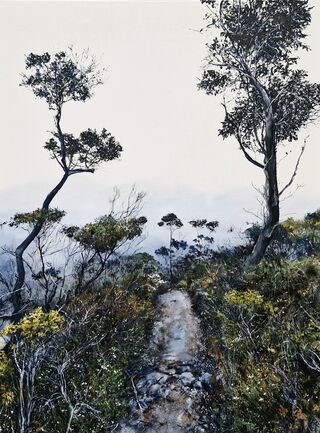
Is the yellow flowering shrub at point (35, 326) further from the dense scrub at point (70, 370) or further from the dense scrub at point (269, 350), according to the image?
the dense scrub at point (269, 350)

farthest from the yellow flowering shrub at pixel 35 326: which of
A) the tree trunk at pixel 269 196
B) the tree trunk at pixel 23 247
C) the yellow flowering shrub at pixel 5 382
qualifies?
the tree trunk at pixel 269 196

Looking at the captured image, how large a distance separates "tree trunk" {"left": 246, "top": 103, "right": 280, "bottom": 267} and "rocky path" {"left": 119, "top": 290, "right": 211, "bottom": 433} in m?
3.93

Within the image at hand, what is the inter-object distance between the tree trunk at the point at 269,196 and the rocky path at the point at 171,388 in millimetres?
3931

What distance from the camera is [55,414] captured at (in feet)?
23.2

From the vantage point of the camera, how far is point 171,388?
878 centimetres

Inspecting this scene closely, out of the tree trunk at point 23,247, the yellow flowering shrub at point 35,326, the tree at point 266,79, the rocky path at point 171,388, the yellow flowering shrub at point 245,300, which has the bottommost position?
the rocky path at point 171,388

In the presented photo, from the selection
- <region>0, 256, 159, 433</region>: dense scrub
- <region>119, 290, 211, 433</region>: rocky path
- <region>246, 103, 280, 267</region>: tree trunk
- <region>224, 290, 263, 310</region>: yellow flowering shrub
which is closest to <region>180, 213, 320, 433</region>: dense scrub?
<region>224, 290, 263, 310</region>: yellow flowering shrub

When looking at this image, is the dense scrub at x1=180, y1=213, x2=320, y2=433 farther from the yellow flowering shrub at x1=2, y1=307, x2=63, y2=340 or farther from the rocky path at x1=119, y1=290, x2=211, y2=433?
the yellow flowering shrub at x1=2, y1=307, x2=63, y2=340

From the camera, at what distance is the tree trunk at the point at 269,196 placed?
39.6 ft

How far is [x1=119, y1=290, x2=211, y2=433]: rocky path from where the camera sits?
7480 millimetres

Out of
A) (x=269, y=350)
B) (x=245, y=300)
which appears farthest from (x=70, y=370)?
(x=269, y=350)

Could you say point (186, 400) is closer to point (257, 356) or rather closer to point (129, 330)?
point (257, 356)

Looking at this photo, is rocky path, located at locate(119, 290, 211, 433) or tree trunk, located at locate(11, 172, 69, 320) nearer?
rocky path, located at locate(119, 290, 211, 433)

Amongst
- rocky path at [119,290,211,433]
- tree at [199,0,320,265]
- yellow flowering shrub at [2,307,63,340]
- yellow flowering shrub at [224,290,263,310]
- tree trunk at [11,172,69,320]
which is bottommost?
rocky path at [119,290,211,433]
